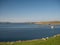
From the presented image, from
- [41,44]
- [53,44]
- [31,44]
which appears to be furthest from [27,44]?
[53,44]

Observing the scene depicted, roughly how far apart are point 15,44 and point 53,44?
1.53 m

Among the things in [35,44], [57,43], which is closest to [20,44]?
[35,44]

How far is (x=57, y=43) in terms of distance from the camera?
601cm

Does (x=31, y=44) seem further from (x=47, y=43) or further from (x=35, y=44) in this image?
(x=47, y=43)

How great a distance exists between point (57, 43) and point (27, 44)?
1.18 m

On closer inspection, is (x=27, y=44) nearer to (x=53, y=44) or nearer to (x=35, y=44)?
(x=35, y=44)

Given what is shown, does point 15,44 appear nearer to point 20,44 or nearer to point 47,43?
point 20,44

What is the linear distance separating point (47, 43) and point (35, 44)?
495mm

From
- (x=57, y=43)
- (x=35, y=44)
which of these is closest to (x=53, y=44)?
(x=57, y=43)

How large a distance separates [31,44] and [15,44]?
25.9 inches

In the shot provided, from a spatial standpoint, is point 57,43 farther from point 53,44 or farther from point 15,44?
point 15,44

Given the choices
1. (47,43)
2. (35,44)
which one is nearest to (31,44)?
(35,44)

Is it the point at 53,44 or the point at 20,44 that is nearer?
the point at 53,44

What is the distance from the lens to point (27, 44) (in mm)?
6195
